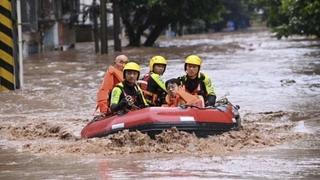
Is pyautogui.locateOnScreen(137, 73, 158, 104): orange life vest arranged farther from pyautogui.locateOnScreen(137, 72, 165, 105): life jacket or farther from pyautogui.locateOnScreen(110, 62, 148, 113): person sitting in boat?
pyautogui.locateOnScreen(110, 62, 148, 113): person sitting in boat

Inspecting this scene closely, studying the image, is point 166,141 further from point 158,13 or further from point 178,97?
point 158,13

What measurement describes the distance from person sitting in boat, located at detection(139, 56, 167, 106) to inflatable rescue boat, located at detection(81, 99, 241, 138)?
0.92 m

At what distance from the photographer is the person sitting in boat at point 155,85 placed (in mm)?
10586

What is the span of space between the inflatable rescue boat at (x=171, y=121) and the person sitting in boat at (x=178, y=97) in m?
0.30

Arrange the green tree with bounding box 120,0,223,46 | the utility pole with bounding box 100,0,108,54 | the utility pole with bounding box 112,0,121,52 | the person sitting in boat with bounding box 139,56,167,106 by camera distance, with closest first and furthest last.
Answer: the person sitting in boat with bounding box 139,56,167,106, the utility pole with bounding box 100,0,108,54, the utility pole with bounding box 112,0,121,52, the green tree with bounding box 120,0,223,46

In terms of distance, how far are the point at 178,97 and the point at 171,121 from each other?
0.88 metres

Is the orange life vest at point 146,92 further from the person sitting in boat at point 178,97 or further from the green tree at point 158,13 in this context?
the green tree at point 158,13

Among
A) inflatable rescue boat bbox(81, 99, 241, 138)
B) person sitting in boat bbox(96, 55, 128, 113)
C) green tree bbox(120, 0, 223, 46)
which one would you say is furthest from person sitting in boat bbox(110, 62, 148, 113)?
green tree bbox(120, 0, 223, 46)

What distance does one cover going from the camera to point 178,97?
10.2 metres

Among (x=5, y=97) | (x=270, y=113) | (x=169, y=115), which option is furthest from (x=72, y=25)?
(x=169, y=115)

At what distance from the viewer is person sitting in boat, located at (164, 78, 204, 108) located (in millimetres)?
10125

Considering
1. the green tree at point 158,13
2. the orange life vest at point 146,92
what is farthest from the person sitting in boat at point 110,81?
the green tree at point 158,13

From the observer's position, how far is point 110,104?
10172 mm

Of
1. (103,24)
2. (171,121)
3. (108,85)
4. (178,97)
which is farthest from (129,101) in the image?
(103,24)
